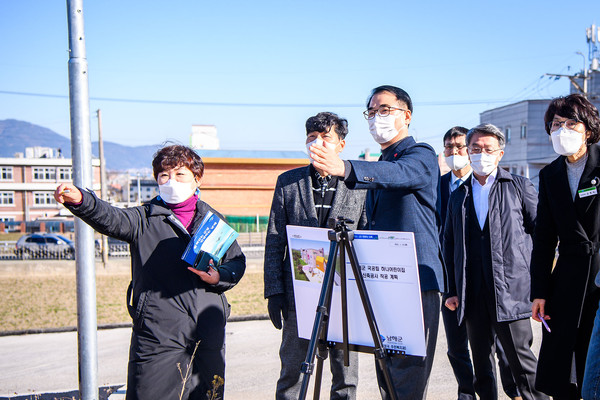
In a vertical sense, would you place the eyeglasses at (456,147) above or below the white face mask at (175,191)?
above

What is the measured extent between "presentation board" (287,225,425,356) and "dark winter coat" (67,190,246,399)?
87 centimetres

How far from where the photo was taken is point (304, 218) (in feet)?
12.4

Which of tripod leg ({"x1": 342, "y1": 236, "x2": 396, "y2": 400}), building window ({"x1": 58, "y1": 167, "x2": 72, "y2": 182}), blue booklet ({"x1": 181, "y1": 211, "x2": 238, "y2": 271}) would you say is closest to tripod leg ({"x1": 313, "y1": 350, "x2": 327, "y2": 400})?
tripod leg ({"x1": 342, "y1": 236, "x2": 396, "y2": 400})

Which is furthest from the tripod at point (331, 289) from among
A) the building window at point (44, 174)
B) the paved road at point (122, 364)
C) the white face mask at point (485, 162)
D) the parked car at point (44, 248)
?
the building window at point (44, 174)

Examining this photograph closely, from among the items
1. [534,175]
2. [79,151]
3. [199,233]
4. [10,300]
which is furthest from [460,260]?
→ [534,175]

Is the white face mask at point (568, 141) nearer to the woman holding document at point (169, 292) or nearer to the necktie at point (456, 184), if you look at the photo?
the necktie at point (456, 184)

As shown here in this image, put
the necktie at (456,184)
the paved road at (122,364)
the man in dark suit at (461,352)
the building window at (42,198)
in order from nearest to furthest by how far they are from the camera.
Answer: the man in dark suit at (461,352) < the paved road at (122,364) < the necktie at (456,184) < the building window at (42,198)

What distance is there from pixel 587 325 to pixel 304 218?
6.39 feet

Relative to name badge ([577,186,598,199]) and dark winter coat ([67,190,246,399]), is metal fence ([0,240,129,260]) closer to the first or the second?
dark winter coat ([67,190,246,399])

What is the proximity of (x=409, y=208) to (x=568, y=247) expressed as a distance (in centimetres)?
108

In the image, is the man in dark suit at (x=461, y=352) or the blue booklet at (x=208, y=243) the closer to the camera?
the blue booklet at (x=208, y=243)

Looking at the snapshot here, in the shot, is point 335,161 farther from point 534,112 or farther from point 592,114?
point 534,112

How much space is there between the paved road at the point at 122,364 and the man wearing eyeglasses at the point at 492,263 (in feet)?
3.63

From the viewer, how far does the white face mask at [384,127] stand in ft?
10.2
